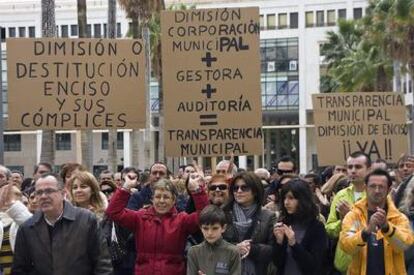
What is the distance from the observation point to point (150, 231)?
21.9 feet

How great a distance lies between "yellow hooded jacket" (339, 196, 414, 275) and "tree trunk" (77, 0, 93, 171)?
16941 mm

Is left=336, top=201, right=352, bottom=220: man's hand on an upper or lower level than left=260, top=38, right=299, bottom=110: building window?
lower

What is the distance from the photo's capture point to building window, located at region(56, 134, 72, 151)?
64.9m

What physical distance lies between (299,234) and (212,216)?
30.5 inches

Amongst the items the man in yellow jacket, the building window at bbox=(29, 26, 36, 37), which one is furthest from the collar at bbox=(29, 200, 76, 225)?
the building window at bbox=(29, 26, 36, 37)

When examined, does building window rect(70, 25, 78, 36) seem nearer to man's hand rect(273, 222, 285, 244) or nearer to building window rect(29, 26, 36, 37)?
building window rect(29, 26, 36, 37)

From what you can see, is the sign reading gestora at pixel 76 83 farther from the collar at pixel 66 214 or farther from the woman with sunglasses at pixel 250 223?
the collar at pixel 66 214

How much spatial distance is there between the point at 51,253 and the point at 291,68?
59266 millimetres

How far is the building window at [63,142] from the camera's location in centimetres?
6488

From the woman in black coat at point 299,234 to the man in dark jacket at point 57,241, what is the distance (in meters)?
1.40

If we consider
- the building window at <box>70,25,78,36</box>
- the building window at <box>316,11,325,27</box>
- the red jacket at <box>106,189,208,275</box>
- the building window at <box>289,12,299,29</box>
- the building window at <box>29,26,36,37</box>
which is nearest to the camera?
the red jacket at <box>106,189,208,275</box>

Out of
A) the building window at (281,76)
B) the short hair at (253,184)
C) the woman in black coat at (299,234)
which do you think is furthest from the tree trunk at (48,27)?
the building window at (281,76)

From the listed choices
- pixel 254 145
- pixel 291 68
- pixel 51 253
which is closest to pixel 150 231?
pixel 51 253

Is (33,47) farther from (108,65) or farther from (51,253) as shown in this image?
(51,253)
